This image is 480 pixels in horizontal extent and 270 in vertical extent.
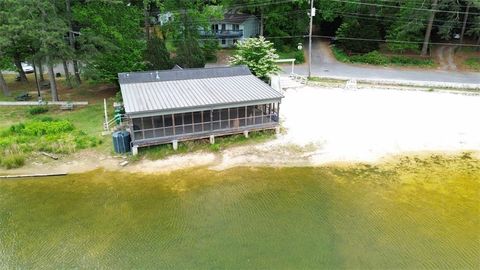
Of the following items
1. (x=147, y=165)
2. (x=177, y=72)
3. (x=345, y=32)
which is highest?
(x=345, y=32)

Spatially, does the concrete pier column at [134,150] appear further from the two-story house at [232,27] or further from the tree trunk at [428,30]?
the tree trunk at [428,30]

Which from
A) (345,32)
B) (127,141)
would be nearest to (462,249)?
(127,141)

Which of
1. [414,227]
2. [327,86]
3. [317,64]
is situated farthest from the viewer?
[317,64]

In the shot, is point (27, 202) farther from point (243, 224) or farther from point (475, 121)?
point (475, 121)

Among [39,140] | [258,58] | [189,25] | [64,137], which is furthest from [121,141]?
[189,25]

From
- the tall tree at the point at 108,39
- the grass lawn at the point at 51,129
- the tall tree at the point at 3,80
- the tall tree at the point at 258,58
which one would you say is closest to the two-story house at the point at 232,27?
the tall tree at the point at 258,58

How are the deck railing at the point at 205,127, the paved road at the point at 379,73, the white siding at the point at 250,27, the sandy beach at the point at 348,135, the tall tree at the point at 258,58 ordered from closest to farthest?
1. the sandy beach at the point at 348,135
2. the deck railing at the point at 205,127
3. the tall tree at the point at 258,58
4. the paved road at the point at 379,73
5. the white siding at the point at 250,27
